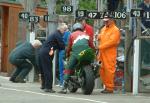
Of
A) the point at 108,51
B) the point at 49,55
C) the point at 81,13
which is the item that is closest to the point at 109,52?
the point at 108,51

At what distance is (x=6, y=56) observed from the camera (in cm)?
2695

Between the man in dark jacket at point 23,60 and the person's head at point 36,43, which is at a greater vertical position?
the person's head at point 36,43

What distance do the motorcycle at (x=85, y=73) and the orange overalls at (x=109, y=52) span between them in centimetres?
69

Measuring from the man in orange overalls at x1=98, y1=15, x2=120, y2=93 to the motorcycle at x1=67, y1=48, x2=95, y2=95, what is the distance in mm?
692

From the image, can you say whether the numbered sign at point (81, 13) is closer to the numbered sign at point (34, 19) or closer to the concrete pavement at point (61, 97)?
the concrete pavement at point (61, 97)

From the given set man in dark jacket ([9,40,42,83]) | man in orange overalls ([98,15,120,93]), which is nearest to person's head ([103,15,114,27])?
man in orange overalls ([98,15,120,93])

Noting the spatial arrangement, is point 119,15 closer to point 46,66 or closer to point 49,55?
point 49,55

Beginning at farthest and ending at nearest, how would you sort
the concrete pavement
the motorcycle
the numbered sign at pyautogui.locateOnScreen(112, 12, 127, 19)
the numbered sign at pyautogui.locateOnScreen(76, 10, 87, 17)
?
the numbered sign at pyautogui.locateOnScreen(76, 10, 87, 17)
the numbered sign at pyautogui.locateOnScreen(112, 12, 127, 19)
the motorcycle
the concrete pavement

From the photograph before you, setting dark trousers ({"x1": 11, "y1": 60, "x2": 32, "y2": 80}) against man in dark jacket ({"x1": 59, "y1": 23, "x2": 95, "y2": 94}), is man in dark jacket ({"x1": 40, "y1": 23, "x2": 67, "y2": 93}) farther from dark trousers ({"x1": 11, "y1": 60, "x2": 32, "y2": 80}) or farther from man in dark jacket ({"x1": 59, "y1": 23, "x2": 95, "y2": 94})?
dark trousers ({"x1": 11, "y1": 60, "x2": 32, "y2": 80})

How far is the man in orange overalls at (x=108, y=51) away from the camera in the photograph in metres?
18.2

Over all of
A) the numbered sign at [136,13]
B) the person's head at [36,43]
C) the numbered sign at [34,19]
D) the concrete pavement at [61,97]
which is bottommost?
the concrete pavement at [61,97]

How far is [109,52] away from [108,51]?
1.6 inches

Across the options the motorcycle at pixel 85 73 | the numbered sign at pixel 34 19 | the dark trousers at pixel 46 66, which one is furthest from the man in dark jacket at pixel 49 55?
the numbered sign at pixel 34 19

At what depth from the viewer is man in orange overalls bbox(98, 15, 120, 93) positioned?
18219mm
